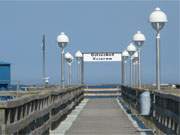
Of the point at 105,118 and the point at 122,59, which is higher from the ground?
the point at 122,59

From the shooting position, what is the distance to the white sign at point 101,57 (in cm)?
6097

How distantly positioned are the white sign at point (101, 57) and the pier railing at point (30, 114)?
3650cm

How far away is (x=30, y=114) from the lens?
15.6m

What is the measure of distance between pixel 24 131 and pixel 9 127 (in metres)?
2.07

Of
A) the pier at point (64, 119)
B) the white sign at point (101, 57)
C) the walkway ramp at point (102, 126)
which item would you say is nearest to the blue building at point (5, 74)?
the pier at point (64, 119)

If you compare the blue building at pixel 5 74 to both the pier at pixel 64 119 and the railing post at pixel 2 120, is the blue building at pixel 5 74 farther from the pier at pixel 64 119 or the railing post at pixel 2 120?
the railing post at pixel 2 120

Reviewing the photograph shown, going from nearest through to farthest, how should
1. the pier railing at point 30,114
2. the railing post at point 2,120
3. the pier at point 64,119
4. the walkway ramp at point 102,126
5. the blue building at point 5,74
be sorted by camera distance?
the railing post at point 2,120, the pier railing at point 30,114, the pier at point 64,119, the walkway ramp at point 102,126, the blue building at point 5,74

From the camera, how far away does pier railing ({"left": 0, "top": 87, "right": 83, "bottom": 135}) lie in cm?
1215

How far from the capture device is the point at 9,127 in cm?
1227

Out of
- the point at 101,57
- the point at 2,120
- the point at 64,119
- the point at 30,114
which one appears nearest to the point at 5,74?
the point at 101,57

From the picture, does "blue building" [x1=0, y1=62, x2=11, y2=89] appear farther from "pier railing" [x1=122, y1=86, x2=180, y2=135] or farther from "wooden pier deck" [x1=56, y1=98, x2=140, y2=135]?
"pier railing" [x1=122, y1=86, x2=180, y2=135]

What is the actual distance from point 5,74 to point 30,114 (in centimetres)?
2974

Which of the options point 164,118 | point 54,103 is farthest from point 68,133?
point 164,118

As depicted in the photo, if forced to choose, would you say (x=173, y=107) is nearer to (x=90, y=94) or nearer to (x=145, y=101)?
(x=145, y=101)
